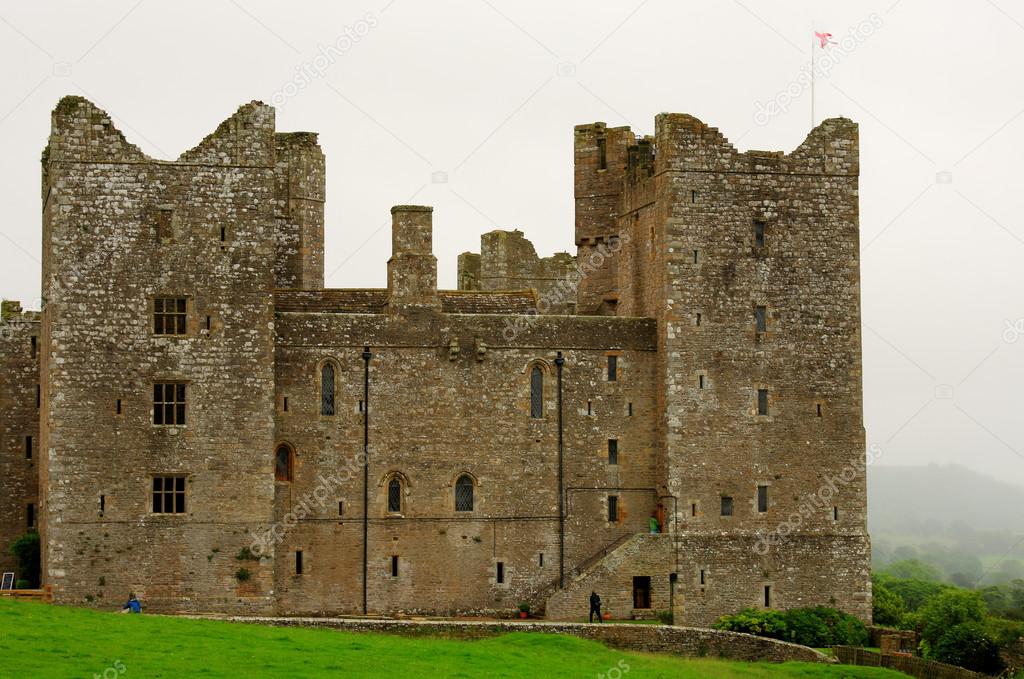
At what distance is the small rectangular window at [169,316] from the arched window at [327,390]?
4.68 m

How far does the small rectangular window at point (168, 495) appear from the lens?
4862 cm

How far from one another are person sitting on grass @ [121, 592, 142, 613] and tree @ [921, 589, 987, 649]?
23181 mm

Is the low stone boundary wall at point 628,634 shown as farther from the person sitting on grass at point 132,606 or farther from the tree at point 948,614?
the tree at point 948,614

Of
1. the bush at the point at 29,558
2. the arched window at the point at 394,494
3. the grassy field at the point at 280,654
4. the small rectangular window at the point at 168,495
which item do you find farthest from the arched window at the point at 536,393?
the bush at the point at 29,558

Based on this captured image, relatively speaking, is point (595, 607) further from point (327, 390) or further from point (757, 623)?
point (327, 390)

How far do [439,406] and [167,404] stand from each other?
8.42m

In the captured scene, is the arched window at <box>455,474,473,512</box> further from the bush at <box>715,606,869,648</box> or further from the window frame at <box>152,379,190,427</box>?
the window frame at <box>152,379,190,427</box>

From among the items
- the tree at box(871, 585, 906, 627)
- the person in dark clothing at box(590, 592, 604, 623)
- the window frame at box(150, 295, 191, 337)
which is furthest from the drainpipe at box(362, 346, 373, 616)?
the tree at box(871, 585, 906, 627)

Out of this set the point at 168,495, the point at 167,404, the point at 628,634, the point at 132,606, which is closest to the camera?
the point at 132,606

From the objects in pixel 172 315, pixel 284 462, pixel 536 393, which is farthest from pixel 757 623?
pixel 172 315

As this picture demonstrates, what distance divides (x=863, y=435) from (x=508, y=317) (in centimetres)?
1193

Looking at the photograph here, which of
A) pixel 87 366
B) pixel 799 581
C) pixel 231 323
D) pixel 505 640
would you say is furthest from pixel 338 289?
pixel 799 581

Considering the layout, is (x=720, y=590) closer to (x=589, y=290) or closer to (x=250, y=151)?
(x=589, y=290)

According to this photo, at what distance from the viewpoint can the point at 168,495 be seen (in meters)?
48.7
